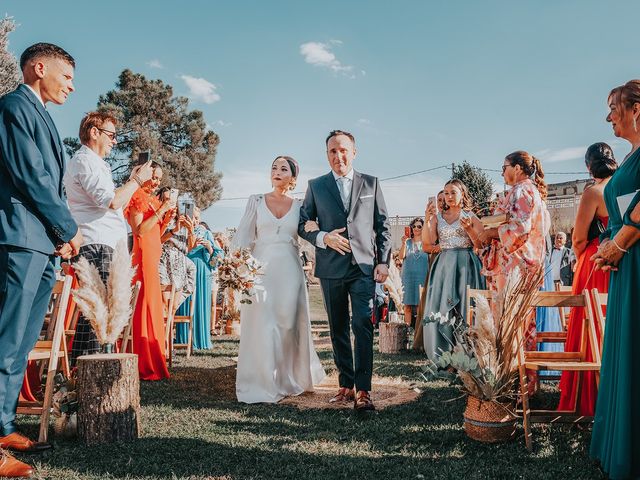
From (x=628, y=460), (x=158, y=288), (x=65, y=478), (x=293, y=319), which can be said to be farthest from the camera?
(x=158, y=288)

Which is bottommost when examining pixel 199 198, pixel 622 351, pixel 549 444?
pixel 549 444

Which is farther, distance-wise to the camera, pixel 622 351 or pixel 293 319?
pixel 293 319

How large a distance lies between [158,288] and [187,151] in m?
30.4

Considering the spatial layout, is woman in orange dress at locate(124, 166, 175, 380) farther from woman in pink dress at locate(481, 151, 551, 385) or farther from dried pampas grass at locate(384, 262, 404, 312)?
dried pampas grass at locate(384, 262, 404, 312)

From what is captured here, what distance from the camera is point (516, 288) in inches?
148

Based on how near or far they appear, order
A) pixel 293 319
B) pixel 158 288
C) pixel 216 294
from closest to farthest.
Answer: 1. pixel 293 319
2. pixel 158 288
3. pixel 216 294

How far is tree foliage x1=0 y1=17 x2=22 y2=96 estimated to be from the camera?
19.8 metres

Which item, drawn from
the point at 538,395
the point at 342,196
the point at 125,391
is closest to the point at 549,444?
the point at 538,395

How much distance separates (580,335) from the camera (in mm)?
4449

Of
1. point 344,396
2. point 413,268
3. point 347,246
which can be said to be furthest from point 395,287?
point 347,246

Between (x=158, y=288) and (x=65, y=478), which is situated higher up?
(x=158, y=288)

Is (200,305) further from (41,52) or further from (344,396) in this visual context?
(41,52)

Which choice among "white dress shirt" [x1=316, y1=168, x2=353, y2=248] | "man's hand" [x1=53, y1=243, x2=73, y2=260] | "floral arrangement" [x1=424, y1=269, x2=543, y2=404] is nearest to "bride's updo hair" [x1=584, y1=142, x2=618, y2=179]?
"floral arrangement" [x1=424, y1=269, x2=543, y2=404]

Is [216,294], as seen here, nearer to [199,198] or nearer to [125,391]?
[125,391]
